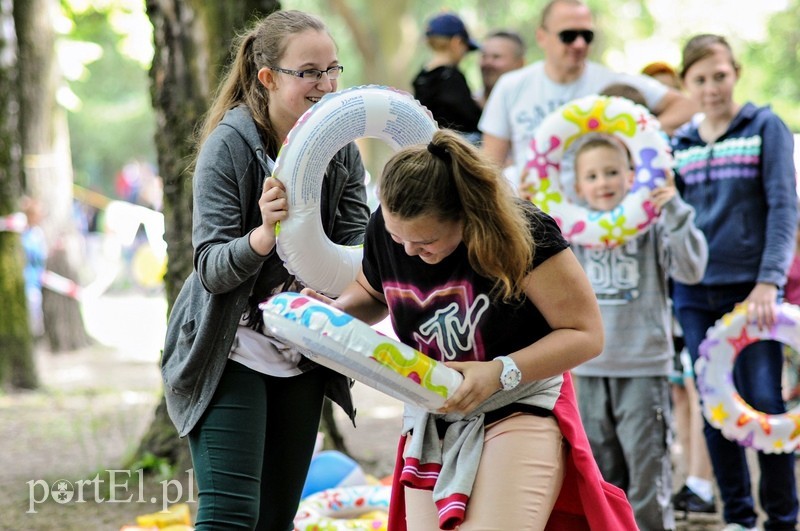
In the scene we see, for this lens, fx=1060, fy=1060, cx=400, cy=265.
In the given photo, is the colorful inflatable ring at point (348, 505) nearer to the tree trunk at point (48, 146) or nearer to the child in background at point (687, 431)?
the child in background at point (687, 431)

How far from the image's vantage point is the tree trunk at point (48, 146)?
979cm

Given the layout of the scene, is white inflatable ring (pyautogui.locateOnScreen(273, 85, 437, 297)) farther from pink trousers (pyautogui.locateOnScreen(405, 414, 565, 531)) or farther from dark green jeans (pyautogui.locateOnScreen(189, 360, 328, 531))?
pink trousers (pyautogui.locateOnScreen(405, 414, 565, 531))

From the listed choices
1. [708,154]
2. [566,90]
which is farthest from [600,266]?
[566,90]

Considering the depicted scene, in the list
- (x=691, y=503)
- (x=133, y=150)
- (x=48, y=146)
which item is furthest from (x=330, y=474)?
(x=133, y=150)

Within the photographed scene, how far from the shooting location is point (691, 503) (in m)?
4.87

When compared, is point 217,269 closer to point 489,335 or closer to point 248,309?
point 248,309

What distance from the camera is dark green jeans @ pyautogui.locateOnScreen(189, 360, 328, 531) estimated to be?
2777 millimetres

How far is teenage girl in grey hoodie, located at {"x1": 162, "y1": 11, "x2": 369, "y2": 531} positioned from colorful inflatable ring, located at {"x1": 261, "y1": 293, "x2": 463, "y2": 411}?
0.35 m

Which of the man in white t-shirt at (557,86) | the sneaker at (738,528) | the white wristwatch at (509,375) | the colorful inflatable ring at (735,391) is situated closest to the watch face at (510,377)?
the white wristwatch at (509,375)

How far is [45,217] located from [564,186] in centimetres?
743

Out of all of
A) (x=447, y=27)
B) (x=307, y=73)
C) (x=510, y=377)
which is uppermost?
(x=447, y=27)

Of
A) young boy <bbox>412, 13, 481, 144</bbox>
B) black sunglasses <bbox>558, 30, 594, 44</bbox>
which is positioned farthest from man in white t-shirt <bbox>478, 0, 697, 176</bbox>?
young boy <bbox>412, 13, 481, 144</bbox>

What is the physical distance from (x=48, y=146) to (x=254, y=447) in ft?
27.3

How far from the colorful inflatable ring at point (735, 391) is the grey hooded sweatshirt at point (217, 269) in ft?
7.03
